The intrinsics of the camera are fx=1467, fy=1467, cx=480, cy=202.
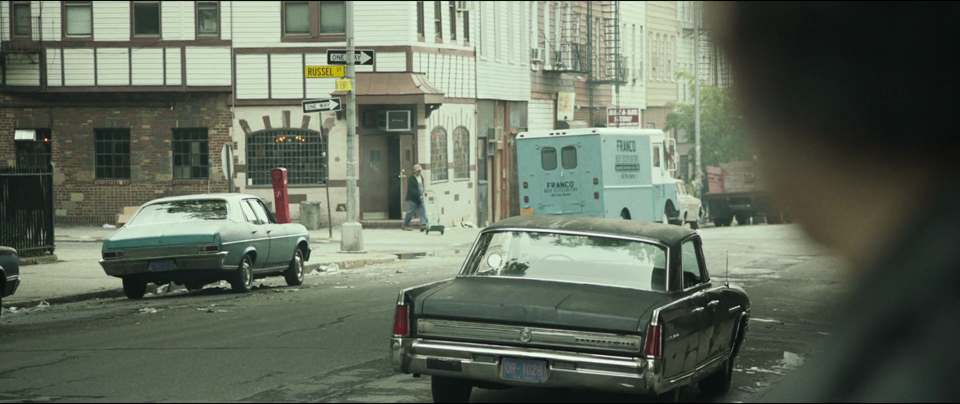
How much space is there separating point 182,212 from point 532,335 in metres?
11.7

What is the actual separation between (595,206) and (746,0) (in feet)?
100.0

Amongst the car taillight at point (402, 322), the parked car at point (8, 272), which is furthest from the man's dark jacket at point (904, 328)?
the parked car at point (8, 272)

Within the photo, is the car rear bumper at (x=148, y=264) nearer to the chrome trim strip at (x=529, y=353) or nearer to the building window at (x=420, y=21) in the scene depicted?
the chrome trim strip at (x=529, y=353)

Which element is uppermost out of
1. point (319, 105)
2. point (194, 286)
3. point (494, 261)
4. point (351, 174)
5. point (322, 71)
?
point (322, 71)

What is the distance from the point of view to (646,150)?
116 ft

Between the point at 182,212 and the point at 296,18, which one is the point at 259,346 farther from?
the point at 296,18

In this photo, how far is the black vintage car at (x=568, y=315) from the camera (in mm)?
8227

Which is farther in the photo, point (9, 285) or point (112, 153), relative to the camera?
point (112, 153)

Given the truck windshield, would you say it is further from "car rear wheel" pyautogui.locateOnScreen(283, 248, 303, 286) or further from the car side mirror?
"car rear wheel" pyautogui.locateOnScreen(283, 248, 303, 286)

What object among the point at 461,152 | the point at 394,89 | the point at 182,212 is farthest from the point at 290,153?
the point at 182,212

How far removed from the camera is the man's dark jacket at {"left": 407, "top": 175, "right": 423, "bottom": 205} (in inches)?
1410

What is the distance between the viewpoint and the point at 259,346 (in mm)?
12492

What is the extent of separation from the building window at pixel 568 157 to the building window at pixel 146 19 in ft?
35.9

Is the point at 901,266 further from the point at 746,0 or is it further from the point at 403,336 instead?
the point at 403,336
